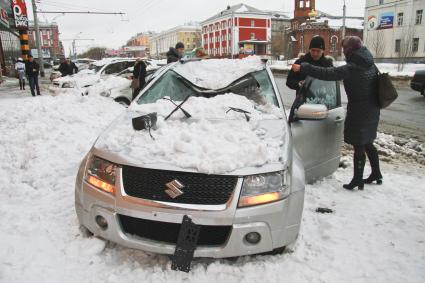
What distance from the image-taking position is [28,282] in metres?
2.51

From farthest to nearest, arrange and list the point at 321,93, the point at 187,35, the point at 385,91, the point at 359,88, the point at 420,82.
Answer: the point at 187,35 < the point at 420,82 < the point at 321,93 < the point at 359,88 < the point at 385,91

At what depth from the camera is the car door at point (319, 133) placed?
3911 mm

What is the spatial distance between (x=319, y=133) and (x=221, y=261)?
2090 mm

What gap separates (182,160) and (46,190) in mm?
2380

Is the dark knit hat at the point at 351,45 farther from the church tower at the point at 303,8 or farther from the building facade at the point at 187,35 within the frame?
the building facade at the point at 187,35

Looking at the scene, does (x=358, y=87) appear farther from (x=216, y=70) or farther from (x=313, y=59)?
(x=216, y=70)

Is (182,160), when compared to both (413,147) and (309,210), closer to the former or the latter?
(309,210)

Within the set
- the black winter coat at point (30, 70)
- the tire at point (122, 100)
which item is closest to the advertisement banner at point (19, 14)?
the black winter coat at point (30, 70)

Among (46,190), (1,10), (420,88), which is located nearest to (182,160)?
(46,190)

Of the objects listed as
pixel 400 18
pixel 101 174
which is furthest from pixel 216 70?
pixel 400 18

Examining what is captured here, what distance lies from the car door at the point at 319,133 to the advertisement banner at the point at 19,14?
1769 cm

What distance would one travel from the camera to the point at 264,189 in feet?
8.49

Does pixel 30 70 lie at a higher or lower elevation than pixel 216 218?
higher

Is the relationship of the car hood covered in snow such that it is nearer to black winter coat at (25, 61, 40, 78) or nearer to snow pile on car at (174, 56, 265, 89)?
snow pile on car at (174, 56, 265, 89)
